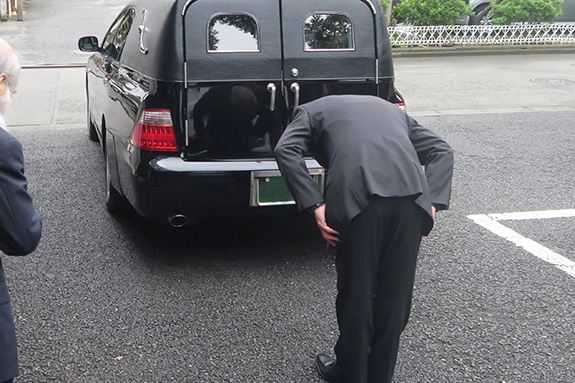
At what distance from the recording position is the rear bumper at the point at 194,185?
4059 millimetres

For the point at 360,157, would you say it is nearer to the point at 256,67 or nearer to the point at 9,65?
the point at 9,65

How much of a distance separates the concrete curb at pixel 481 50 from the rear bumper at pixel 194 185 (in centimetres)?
1159

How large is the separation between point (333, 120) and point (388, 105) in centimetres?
26

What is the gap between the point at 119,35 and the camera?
5676 mm

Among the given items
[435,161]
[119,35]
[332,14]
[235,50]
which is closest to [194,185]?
[235,50]

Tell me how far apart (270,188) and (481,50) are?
12.9 metres

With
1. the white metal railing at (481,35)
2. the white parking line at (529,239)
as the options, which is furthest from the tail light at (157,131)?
the white metal railing at (481,35)

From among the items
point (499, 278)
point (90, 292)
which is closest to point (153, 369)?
point (90, 292)

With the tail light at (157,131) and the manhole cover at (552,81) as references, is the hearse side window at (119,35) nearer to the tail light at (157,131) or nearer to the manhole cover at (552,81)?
the tail light at (157,131)

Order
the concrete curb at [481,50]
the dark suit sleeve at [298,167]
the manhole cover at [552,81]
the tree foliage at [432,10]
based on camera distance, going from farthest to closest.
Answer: the tree foliage at [432,10]
the concrete curb at [481,50]
the manhole cover at [552,81]
the dark suit sleeve at [298,167]

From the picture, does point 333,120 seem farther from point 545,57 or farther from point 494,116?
point 545,57

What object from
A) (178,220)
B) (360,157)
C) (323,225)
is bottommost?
(178,220)

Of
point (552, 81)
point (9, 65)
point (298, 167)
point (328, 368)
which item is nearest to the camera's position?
point (9, 65)

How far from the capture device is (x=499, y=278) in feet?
13.9
